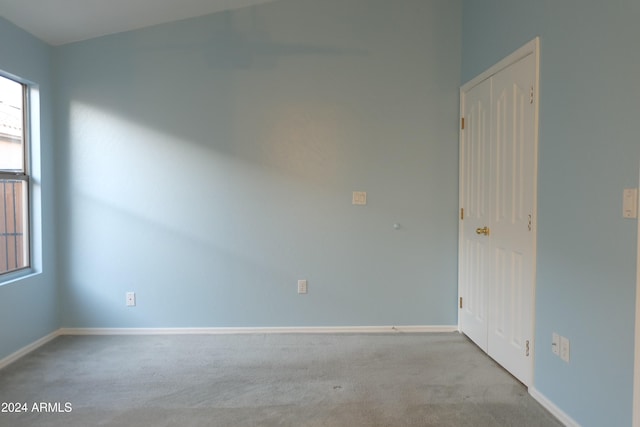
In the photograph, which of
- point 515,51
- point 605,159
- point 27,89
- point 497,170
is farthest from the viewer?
point 27,89

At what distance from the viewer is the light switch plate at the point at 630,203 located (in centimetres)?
163

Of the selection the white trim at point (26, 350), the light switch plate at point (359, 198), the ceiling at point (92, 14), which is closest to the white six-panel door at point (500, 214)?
the light switch plate at point (359, 198)

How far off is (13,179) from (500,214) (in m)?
3.54

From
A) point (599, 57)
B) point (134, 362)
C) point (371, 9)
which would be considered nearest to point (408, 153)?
point (371, 9)

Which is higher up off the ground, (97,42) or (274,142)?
(97,42)

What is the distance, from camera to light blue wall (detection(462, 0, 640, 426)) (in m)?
1.68

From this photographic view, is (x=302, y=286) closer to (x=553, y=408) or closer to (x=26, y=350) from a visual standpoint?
(x=553, y=408)

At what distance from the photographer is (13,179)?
297 centimetres

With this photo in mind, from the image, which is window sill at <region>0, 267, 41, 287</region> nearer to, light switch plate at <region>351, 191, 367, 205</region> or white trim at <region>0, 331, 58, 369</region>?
white trim at <region>0, 331, 58, 369</region>

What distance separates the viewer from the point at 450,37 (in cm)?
336

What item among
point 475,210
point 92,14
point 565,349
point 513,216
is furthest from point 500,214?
point 92,14

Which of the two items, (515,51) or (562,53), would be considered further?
(515,51)

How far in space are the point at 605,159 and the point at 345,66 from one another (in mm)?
2137

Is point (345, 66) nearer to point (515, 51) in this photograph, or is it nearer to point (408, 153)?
point (408, 153)
